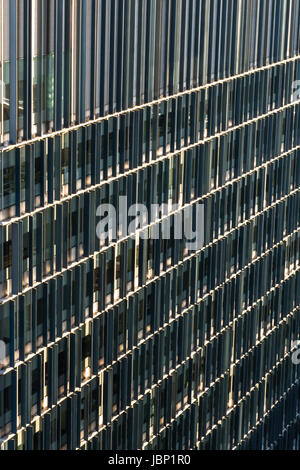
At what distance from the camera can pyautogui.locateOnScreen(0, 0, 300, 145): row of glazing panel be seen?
72.6 metres

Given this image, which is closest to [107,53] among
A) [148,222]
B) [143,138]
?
[143,138]

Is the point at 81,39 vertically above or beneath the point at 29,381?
above

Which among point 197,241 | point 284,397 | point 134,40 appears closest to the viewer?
point 134,40

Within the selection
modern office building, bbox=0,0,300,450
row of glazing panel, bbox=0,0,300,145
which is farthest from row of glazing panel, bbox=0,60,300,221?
row of glazing panel, bbox=0,0,300,145

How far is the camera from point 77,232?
8106 cm

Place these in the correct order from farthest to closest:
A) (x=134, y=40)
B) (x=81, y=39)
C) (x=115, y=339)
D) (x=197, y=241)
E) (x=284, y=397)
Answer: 1. (x=284, y=397)
2. (x=197, y=241)
3. (x=115, y=339)
4. (x=134, y=40)
5. (x=81, y=39)

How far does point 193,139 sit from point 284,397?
32.4 meters

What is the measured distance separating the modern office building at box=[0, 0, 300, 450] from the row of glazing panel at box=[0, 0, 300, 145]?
101 millimetres

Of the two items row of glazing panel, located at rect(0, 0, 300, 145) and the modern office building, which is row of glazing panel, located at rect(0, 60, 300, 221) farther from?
row of glazing panel, located at rect(0, 0, 300, 145)

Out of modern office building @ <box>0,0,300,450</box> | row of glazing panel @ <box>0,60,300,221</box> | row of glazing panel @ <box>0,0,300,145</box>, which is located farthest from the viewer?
modern office building @ <box>0,0,300,450</box>

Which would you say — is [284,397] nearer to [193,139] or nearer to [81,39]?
[193,139]

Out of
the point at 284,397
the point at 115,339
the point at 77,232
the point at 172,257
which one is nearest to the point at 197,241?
the point at 172,257

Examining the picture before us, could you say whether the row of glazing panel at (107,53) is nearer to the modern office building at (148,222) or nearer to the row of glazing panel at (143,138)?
the modern office building at (148,222)

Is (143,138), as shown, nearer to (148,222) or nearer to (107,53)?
(148,222)
